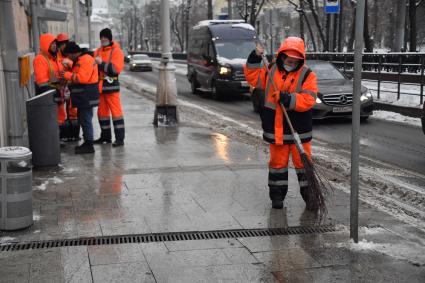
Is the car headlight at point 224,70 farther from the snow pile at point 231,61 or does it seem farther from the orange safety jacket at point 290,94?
the orange safety jacket at point 290,94

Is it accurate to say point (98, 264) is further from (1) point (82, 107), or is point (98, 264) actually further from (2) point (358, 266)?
(1) point (82, 107)

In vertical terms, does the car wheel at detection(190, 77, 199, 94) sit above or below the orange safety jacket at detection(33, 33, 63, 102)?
below

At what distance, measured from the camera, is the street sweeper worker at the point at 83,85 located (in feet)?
30.8

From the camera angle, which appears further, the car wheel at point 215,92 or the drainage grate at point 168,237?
the car wheel at point 215,92

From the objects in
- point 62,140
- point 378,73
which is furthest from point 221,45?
point 62,140

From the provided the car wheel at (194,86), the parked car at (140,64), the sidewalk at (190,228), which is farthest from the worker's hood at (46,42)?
the parked car at (140,64)

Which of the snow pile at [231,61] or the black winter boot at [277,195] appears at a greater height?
the snow pile at [231,61]

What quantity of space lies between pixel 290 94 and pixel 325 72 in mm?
10013

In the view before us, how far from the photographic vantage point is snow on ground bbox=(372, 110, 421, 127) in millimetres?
14459

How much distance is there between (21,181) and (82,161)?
3.49 m

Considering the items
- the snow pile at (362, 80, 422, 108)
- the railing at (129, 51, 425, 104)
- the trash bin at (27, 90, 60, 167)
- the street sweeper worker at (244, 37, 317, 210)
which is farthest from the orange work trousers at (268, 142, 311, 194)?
the railing at (129, 51, 425, 104)

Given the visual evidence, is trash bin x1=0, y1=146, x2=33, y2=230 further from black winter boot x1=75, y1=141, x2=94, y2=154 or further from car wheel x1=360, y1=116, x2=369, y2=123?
car wheel x1=360, y1=116, x2=369, y2=123

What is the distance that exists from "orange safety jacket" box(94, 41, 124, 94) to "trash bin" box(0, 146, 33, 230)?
4495 mm

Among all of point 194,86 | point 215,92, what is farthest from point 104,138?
point 194,86
